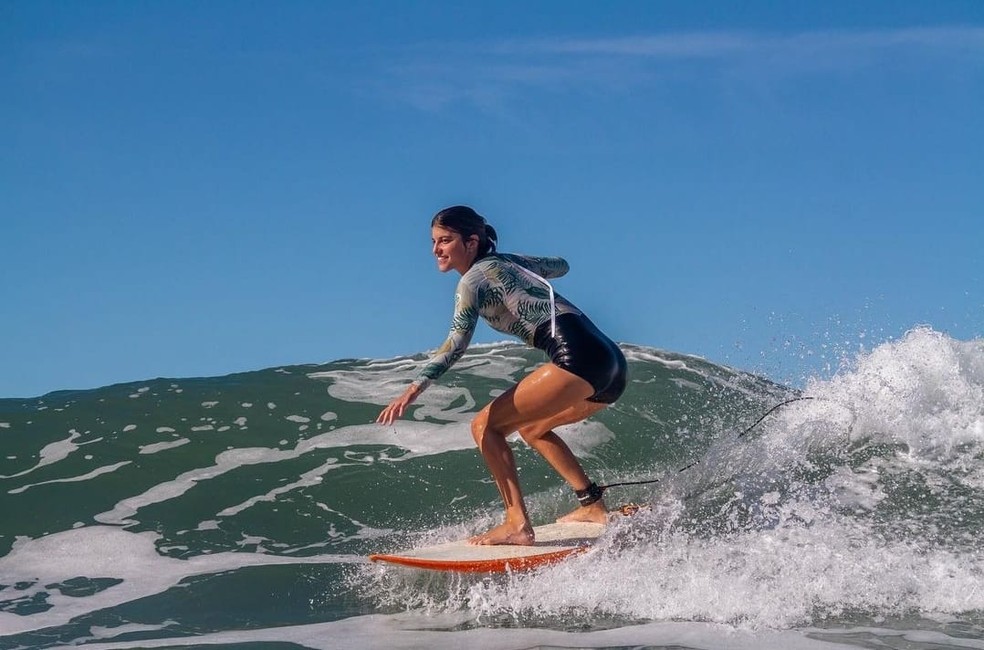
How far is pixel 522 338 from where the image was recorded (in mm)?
5977

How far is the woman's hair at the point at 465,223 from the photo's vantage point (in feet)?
19.6

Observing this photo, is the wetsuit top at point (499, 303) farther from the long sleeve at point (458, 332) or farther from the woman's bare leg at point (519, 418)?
the woman's bare leg at point (519, 418)

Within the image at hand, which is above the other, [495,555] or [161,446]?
[161,446]

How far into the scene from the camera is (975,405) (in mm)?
8188

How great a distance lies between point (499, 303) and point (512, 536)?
4.37ft

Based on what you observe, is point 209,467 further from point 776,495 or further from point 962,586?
point 962,586

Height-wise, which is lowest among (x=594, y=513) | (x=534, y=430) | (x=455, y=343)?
(x=594, y=513)

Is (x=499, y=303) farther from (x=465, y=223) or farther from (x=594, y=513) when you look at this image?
(x=594, y=513)

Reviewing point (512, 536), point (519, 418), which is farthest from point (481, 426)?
point (512, 536)

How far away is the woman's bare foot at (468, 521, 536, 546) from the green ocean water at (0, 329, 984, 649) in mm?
371

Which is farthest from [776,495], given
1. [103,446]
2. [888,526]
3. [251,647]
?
[103,446]

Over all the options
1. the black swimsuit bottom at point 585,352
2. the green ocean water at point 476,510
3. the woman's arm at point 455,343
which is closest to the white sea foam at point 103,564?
the green ocean water at point 476,510

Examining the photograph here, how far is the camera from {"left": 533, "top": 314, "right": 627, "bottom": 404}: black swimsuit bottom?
5754 millimetres

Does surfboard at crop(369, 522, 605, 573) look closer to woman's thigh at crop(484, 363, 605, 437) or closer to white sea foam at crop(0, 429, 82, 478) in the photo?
woman's thigh at crop(484, 363, 605, 437)
